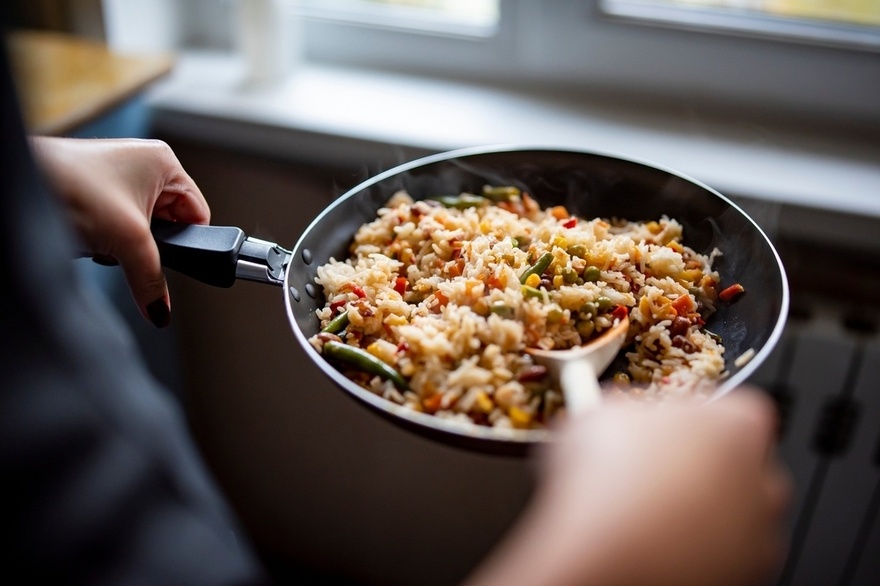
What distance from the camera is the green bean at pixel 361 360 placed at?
69cm

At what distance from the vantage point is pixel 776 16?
1.32 m

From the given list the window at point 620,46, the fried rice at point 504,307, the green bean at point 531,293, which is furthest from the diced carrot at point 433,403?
the window at point 620,46

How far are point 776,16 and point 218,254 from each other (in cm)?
105

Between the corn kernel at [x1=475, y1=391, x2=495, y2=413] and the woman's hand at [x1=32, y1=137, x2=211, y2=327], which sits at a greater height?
the woman's hand at [x1=32, y1=137, x2=211, y2=327]

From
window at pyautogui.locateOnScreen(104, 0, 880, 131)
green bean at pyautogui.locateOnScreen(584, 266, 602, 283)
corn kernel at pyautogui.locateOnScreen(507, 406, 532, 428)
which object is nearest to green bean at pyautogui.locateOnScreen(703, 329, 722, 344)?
green bean at pyautogui.locateOnScreen(584, 266, 602, 283)

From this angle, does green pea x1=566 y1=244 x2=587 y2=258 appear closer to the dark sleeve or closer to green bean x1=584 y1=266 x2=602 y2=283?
green bean x1=584 y1=266 x2=602 y2=283

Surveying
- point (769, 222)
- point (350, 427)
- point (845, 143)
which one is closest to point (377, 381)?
point (769, 222)

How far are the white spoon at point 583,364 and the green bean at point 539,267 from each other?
0.08 m

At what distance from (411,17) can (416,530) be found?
982 millimetres

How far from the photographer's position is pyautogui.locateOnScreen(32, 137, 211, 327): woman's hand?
68 cm

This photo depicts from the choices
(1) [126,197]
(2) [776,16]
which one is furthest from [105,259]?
(2) [776,16]

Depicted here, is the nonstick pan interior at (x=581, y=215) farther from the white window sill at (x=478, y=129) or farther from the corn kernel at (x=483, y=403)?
the white window sill at (x=478, y=129)

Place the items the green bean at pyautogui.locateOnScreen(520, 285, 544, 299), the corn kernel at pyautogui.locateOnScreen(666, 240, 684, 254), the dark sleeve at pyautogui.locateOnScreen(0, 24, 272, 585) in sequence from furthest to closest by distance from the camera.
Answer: the corn kernel at pyautogui.locateOnScreen(666, 240, 684, 254)
the green bean at pyautogui.locateOnScreen(520, 285, 544, 299)
the dark sleeve at pyautogui.locateOnScreen(0, 24, 272, 585)

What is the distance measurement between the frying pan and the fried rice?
2cm
